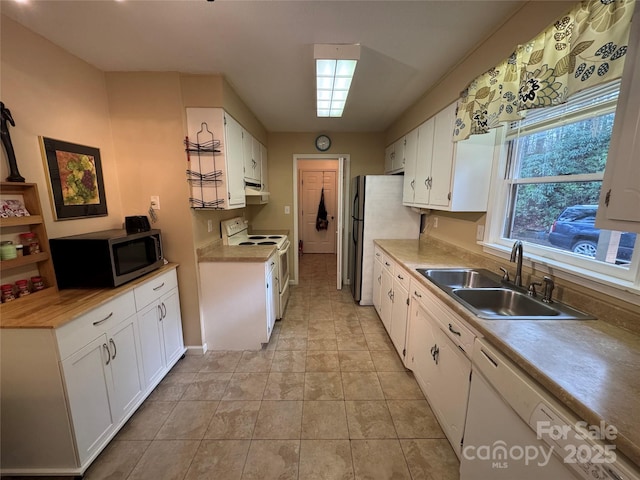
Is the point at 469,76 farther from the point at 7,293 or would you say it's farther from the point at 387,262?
the point at 7,293

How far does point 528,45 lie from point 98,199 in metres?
3.00

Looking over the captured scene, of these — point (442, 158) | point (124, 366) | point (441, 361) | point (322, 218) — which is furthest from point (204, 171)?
point (322, 218)

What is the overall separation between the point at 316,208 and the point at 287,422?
16.8 feet

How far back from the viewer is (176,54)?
1.79m

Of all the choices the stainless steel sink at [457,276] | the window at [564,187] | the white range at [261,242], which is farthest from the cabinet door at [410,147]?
the white range at [261,242]

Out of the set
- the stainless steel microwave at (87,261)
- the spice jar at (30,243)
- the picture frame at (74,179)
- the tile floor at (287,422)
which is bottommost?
the tile floor at (287,422)

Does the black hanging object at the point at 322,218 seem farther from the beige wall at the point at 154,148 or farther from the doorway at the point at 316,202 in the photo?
the beige wall at the point at 154,148

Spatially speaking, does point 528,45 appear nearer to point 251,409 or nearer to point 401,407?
point 401,407

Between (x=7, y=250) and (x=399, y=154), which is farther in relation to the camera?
(x=399, y=154)

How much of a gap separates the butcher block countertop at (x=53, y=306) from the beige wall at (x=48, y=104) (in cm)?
44

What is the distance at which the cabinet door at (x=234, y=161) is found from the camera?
2256mm

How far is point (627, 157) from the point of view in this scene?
2.78ft

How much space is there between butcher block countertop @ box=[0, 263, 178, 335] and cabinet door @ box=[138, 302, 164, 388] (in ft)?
1.01

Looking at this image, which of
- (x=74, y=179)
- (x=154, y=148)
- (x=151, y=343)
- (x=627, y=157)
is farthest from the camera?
(x=154, y=148)
